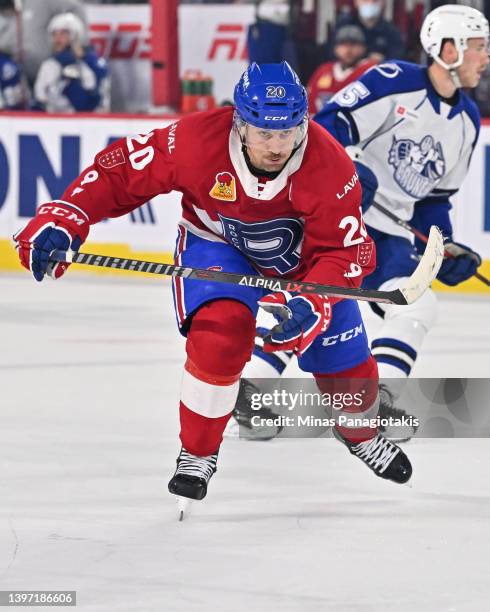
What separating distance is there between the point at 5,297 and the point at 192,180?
12.7ft

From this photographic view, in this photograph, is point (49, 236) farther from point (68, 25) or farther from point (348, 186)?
point (68, 25)

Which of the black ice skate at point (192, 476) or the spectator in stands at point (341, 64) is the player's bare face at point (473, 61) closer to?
the black ice skate at point (192, 476)

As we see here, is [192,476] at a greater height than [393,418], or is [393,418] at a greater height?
[192,476]

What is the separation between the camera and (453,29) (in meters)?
4.72

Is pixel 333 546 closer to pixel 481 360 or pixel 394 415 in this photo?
pixel 394 415

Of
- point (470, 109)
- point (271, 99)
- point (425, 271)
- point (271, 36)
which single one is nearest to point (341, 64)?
point (271, 36)

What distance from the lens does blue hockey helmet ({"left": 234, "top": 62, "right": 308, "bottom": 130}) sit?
3346 millimetres

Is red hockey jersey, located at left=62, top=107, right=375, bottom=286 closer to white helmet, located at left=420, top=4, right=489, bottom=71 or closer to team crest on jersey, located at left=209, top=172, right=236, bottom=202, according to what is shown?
team crest on jersey, located at left=209, top=172, right=236, bottom=202

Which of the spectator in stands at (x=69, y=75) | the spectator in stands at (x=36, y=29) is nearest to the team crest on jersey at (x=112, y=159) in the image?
the spectator in stands at (x=69, y=75)

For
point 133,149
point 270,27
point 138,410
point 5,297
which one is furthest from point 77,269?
point 133,149

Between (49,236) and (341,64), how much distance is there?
5.32 metres

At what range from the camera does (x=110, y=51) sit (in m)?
10.5

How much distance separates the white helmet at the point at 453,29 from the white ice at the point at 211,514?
118cm

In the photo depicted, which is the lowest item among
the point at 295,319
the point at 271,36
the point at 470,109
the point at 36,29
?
the point at 36,29
